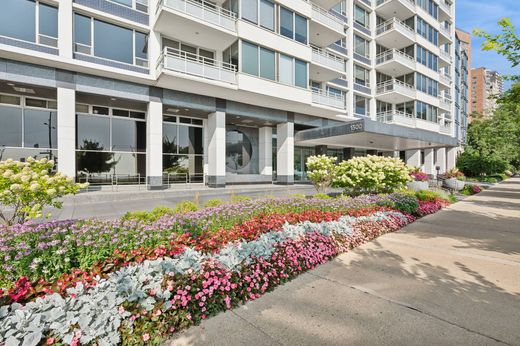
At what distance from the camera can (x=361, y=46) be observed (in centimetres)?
2875

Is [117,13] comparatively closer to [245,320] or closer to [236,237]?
[236,237]

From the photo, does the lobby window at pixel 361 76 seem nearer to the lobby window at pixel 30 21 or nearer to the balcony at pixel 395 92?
the balcony at pixel 395 92

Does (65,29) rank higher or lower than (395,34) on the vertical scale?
lower

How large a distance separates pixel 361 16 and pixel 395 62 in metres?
6.74

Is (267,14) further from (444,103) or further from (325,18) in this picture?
(444,103)

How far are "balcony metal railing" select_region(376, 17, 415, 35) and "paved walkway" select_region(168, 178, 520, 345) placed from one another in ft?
97.0

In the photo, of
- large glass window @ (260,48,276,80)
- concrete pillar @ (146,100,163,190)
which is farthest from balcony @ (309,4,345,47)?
concrete pillar @ (146,100,163,190)

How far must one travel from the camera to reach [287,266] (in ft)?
15.5

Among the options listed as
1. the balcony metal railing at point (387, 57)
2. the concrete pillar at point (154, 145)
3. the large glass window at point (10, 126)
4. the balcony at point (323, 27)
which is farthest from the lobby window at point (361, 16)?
the large glass window at point (10, 126)

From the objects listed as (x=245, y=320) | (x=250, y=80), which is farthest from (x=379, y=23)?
(x=245, y=320)

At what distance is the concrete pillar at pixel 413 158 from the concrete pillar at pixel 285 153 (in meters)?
23.7

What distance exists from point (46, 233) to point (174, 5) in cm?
1514

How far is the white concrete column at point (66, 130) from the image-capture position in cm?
1357

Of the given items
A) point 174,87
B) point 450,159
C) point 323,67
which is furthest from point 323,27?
point 450,159
